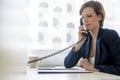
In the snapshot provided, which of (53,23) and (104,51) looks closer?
(104,51)

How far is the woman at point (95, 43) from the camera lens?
5.65 ft

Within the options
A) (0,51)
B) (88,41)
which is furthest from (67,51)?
(0,51)

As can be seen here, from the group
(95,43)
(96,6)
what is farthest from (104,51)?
(96,6)

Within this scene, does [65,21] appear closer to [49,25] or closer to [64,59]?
[49,25]

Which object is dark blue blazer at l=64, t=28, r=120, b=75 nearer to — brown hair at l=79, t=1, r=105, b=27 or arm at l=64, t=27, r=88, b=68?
arm at l=64, t=27, r=88, b=68

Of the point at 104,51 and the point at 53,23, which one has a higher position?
the point at 53,23

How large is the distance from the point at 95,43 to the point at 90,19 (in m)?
0.22

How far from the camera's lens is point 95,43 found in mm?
1799

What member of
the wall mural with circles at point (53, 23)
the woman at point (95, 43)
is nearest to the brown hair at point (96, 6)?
the woman at point (95, 43)

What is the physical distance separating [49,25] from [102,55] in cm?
56

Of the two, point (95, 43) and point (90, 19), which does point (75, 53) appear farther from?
point (90, 19)

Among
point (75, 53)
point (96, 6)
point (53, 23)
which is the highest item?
point (96, 6)

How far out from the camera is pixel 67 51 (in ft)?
6.62

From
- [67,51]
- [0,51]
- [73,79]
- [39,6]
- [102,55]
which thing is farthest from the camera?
[67,51]
